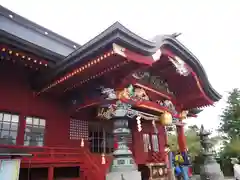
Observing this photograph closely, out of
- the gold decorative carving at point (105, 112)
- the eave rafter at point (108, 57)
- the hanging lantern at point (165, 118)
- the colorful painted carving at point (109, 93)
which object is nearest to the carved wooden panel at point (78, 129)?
the gold decorative carving at point (105, 112)

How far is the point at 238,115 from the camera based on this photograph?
82.9ft

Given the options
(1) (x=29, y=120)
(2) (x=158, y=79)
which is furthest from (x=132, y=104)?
(1) (x=29, y=120)

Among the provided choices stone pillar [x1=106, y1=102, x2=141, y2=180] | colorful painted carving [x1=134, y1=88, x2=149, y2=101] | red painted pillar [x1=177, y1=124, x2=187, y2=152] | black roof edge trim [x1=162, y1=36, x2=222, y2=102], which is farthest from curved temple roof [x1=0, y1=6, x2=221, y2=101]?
red painted pillar [x1=177, y1=124, x2=187, y2=152]

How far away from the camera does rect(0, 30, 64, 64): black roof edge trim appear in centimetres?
551

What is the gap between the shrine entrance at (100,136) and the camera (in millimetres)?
9400

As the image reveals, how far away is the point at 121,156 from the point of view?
6.49 metres

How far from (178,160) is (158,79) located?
12.2 feet

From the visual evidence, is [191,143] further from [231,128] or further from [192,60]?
[192,60]

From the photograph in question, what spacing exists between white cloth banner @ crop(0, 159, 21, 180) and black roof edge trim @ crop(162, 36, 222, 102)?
5.58 metres

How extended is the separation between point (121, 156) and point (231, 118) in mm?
23419

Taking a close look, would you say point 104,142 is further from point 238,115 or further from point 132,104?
point 238,115

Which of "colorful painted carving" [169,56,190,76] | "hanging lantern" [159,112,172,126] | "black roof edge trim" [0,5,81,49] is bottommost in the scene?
"hanging lantern" [159,112,172,126]

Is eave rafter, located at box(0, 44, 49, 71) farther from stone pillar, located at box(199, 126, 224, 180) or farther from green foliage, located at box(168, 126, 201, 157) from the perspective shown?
green foliage, located at box(168, 126, 201, 157)

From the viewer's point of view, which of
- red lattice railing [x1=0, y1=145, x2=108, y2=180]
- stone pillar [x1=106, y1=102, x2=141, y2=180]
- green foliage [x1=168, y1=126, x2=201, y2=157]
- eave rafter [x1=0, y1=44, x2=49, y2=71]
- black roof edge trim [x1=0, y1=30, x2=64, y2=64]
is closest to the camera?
black roof edge trim [x1=0, y1=30, x2=64, y2=64]
